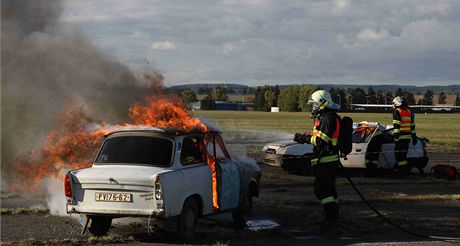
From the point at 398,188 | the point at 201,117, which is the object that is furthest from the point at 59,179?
the point at 398,188

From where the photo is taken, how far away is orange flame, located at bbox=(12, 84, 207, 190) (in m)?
10.1

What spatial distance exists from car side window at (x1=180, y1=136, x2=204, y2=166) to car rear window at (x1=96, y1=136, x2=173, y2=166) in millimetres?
266

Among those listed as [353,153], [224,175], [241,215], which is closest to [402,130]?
[353,153]

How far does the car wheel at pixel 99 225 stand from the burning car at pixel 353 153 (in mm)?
8377

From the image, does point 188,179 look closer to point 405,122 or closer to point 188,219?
point 188,219

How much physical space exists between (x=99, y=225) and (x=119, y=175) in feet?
3.64

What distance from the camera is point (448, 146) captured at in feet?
98.7

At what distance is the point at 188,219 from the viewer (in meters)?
8.51

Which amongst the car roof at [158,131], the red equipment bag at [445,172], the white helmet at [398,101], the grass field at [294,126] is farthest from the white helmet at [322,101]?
the red equipment bag at [445,172]

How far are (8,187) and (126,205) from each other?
6656mm

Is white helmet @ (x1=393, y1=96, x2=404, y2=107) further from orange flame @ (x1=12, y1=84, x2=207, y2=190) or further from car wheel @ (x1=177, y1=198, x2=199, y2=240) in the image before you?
car wheel @ (x1=177, y1=198, x2=199, y2=240)

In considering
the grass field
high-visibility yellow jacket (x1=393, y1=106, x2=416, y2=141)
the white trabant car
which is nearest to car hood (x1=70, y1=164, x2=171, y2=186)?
the white trabant car

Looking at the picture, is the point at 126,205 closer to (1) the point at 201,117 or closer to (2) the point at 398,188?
(1) the point at 201,117

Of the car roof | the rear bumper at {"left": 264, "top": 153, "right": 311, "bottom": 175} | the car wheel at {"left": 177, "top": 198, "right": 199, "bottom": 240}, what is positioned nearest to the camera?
the car wheel at {"left": 177, "top": 198, "right": 199, "bottom": 240}
